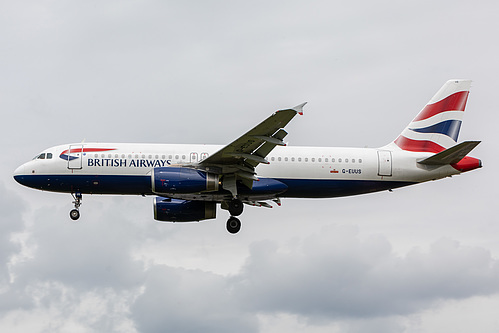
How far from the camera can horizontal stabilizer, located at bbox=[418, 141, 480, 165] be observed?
3968 cm

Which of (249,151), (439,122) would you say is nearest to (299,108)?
(249,151)

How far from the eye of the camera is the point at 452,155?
41.6 meters

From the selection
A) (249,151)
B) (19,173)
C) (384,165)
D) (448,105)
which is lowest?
(19,173)

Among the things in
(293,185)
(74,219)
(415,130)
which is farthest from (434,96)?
(74,219)

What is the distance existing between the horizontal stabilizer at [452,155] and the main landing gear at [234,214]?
10.2m

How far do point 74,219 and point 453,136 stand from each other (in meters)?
21.9

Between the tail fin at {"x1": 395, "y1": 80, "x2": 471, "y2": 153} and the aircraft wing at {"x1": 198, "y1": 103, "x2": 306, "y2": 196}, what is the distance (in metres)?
9.56

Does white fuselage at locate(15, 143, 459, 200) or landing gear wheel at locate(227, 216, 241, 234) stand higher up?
white fuselage at locate(15, 143, 459, 200)

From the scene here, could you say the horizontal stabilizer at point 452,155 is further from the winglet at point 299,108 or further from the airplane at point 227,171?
the winglet at point 299,108

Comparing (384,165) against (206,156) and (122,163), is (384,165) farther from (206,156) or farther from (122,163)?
(122,163)

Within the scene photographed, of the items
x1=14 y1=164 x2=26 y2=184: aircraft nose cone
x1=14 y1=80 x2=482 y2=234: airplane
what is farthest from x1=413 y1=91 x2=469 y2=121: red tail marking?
x1=14 y1=164 x2=26 y2=184: aircraft nose cone

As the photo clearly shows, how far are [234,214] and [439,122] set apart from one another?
523 inches

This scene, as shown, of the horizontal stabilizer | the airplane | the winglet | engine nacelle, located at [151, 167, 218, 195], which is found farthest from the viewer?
the airplane

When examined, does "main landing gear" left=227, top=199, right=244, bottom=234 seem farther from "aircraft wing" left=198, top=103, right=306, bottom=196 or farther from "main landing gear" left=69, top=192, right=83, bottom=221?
"main landing gear" left=69, top=192, right=83, bottom=221
